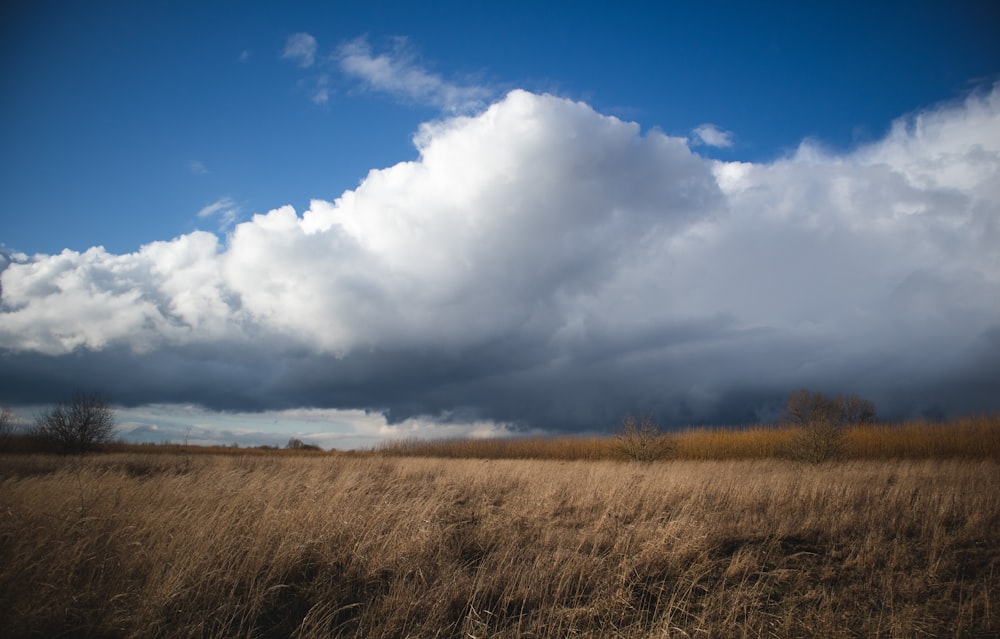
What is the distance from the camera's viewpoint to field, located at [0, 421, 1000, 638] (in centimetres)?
561

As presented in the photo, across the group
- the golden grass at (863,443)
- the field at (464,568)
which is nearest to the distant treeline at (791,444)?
the golden grass at (863,443)

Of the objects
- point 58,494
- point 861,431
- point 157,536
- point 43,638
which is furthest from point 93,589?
point 861,431

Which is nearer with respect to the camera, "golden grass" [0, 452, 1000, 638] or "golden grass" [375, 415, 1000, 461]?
"golden grass" [0, 452, 1000, 638]

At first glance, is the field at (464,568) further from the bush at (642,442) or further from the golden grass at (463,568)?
the bush at (642,442)

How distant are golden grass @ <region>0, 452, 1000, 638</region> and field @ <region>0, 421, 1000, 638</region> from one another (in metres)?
0.04

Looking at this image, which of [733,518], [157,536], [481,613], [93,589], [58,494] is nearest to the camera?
[93,589]

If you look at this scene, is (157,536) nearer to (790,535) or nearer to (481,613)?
(481,613)

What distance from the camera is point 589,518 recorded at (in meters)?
11.2

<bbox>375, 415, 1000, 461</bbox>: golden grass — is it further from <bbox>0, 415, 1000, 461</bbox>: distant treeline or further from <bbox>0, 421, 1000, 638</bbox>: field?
<bbox>0, 421, 1000, 638</bbox>: field

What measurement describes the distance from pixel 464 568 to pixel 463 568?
0.21ft

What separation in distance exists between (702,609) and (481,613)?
3.02 meters

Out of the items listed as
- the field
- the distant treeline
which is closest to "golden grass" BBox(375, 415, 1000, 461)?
the distant treeline

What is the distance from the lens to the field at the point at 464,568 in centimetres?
561

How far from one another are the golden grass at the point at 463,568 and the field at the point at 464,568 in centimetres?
4
